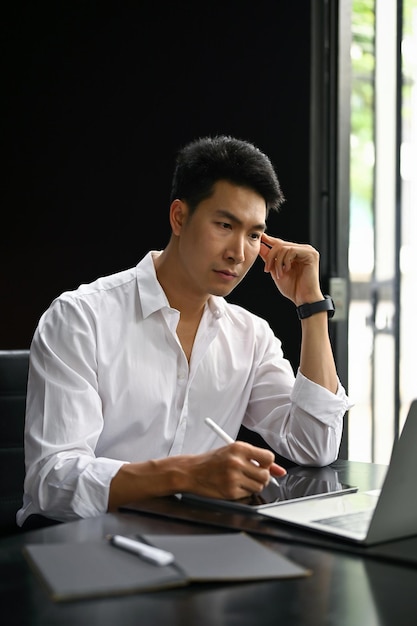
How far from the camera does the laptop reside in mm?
1154

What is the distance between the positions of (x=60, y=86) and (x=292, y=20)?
47.1 inches

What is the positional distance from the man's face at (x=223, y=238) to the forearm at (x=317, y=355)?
0.22m

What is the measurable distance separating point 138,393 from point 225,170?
55cm

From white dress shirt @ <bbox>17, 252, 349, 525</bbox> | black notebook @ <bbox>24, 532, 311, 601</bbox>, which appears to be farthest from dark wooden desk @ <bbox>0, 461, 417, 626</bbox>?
white dress shirt @ <bbox>17, 252, 349, 525</bbox>

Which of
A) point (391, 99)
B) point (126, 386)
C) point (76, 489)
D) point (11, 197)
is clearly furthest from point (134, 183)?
point (76, 489)

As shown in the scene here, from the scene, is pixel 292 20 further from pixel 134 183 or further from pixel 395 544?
pixel 395 544

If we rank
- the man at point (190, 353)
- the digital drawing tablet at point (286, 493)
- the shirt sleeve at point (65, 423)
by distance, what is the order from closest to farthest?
1. the digital drawing tablet at point (286, 493)
2. the shirt sleeve at point (65, 423)
3. the man at point (190, 353)

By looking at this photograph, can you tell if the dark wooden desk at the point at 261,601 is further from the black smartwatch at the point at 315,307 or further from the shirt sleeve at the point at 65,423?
the black smartwatch at the point at 315,307

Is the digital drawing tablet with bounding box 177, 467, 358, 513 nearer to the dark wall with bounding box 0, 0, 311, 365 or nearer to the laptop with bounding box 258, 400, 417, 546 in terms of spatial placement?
the laptop with bounding box 258, 400, 417, 546

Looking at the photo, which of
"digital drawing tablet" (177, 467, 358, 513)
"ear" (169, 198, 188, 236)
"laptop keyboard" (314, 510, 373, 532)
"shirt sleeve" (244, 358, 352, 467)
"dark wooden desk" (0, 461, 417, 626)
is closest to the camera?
"dark wooden desk" (0, 461, 417, 626)

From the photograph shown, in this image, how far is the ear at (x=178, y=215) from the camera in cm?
210

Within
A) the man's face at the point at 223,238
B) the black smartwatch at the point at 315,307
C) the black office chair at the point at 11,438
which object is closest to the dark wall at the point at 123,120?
the black smartwatch at the point at 315,307

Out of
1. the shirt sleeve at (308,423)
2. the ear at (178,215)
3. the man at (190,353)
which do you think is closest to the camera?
the man at (190,353)

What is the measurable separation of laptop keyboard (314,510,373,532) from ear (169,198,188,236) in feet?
3.14
